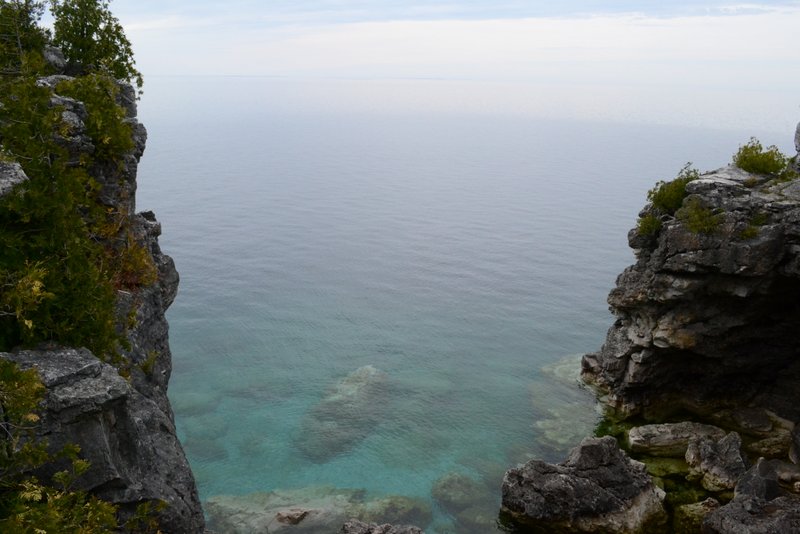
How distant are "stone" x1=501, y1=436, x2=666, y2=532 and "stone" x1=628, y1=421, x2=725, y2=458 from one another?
570 centimetres

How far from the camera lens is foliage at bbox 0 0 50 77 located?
24.4m

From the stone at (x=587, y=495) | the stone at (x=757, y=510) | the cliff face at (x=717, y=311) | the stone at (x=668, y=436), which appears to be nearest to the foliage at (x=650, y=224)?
the cliff face at (x=717, y=311)

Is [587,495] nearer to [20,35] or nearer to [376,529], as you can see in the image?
[376,529]

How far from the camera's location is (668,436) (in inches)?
1492

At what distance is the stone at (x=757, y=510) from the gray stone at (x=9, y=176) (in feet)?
99.5

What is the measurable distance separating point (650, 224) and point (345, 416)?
1004 inches

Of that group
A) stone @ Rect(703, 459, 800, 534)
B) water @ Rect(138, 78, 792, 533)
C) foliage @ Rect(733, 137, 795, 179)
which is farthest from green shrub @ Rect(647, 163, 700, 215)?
water @ Rect(138, 78, 792, 533)

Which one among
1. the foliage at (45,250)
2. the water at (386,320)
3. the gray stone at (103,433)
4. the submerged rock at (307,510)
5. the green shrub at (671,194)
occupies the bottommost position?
the submerged rock at (307,510)

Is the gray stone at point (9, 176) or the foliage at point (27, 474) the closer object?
the foliage at point (27, 474)

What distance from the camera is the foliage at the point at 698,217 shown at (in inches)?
1368

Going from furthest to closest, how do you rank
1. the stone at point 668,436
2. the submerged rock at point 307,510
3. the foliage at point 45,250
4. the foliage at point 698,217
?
the stone at point 668,436 < the foliage at point 698,217 < the submerged rock at point 307,510 < the foliage at point 45,250

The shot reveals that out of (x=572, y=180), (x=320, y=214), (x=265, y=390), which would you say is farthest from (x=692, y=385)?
(x=572, y=180)

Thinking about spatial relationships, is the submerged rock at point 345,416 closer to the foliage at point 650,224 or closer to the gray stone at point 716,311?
the gray stone at point 716,311

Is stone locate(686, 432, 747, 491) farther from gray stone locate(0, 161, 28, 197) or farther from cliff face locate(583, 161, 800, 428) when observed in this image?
gray stone locate(0, 161, 28, 197)
